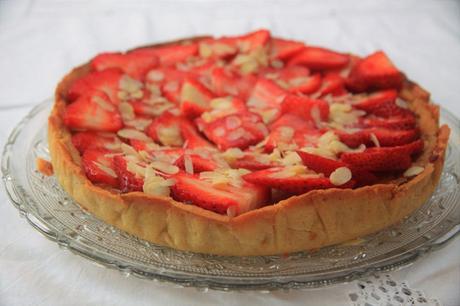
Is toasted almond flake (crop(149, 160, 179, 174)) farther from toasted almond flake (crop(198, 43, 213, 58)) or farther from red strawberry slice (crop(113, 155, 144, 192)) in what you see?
toasted almond flake (crop(198, 43, 213, 58))

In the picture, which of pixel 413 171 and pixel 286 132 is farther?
pixel 286 132

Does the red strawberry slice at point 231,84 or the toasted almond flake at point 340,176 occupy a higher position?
the toasted almond flake at point 340,176

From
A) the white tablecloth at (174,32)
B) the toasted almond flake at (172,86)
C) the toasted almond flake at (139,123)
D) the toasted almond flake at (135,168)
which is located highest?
the toasted almond flake at (135,168)

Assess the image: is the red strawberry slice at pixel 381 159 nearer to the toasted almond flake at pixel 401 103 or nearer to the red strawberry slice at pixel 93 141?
the toasted almond flake at pixel 401 103

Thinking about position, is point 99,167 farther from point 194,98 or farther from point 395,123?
point 395,123

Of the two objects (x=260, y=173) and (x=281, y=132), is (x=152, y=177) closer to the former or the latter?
→ (x=260, y=173)

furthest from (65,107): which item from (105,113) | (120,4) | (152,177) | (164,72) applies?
(120,4)

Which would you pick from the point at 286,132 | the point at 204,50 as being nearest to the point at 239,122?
the point at 286,132

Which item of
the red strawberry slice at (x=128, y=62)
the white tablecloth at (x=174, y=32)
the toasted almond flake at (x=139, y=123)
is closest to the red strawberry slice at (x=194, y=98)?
the toasted almond flake at (x=139, y=123)
